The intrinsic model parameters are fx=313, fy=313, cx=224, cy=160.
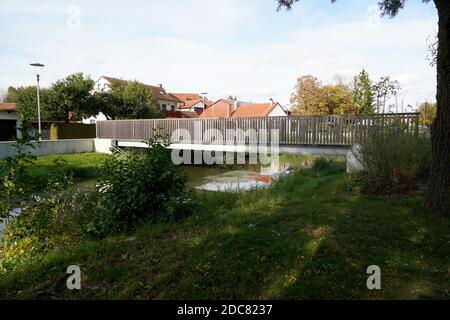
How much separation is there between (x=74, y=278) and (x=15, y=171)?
1598 mm

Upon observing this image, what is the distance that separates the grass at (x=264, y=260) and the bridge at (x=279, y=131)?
4.43m

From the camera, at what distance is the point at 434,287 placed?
102 inches

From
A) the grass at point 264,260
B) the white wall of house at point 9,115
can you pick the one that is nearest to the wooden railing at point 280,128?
the grass at point 264,260

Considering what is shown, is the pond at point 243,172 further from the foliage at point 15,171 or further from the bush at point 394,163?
the foliage at point 15,171

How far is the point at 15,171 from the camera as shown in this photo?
149 inches

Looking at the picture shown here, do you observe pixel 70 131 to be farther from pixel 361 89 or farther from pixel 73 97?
pixel 361 89

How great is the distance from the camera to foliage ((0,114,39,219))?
3.64 meters

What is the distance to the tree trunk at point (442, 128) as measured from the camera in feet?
13.3

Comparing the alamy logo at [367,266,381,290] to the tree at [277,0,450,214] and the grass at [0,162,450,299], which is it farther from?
the tree at [277,0,450,214]

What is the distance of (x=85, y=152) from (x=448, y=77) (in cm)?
2108

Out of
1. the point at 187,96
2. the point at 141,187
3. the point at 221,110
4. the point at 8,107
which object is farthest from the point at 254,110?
the point at 141,187

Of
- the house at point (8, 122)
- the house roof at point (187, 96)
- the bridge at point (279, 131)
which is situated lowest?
the bridge at point (279, 131)
